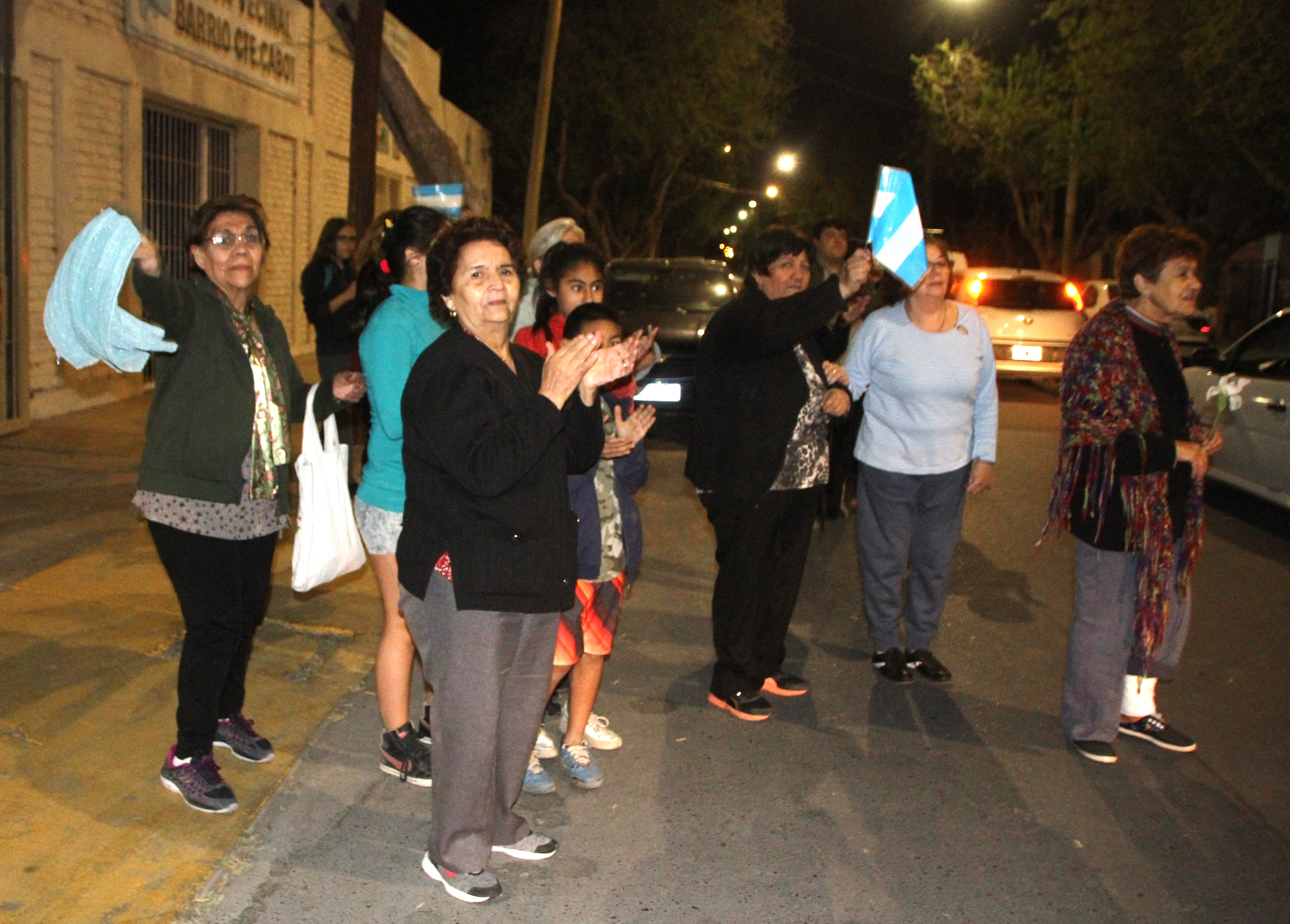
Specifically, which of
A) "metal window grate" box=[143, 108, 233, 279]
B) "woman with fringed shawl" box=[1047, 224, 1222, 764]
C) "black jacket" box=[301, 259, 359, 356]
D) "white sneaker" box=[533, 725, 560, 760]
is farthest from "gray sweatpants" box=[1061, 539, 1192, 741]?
"metal window grate" box=[143, 108, 233, 279]

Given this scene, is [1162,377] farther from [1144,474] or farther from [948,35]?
[948,35]

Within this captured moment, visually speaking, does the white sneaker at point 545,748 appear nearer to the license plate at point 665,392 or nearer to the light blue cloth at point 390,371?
the light blue cloth at point 390,371

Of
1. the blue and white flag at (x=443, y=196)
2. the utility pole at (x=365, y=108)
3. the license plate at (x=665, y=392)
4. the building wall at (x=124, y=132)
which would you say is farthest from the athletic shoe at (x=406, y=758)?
the utility pole at (x=365, y=108)

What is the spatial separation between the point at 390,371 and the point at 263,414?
47cm

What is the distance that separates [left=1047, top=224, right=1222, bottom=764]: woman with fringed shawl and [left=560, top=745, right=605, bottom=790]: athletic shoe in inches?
75.8

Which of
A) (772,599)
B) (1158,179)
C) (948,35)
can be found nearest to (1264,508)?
(772,599)

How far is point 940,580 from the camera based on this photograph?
5805 mm

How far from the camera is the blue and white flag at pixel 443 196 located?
8.94m

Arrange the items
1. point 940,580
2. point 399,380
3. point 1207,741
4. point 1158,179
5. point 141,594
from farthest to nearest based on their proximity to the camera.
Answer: point 1158,179 → point 141,594 → point 940,580 → point 1207,741 → point 399,380

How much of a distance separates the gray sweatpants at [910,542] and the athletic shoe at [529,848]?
2395 mm

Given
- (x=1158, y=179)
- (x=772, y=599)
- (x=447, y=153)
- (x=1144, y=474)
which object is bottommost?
(x=772, y=599)

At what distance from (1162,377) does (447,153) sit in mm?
8563

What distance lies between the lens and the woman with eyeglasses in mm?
3971

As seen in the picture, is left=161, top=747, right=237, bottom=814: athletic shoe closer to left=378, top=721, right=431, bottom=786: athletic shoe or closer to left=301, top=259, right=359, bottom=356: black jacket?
left=378, top=721, right=431, bottom=786: athletic shoe
